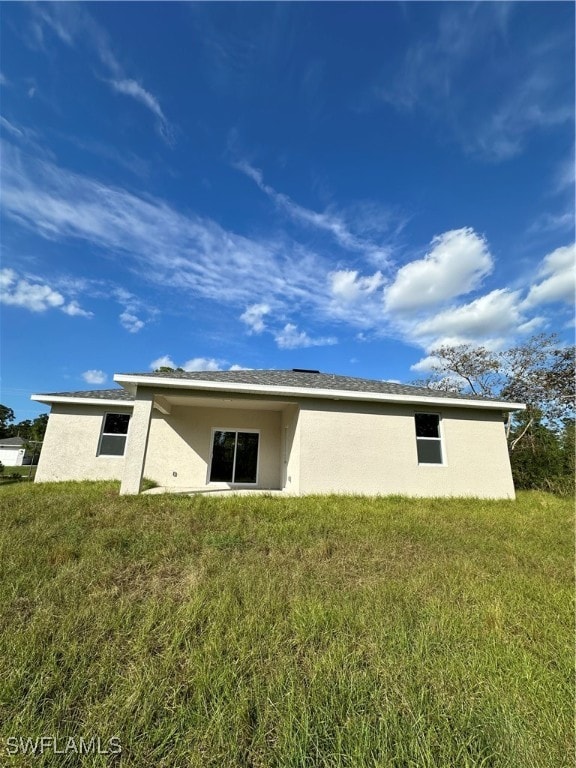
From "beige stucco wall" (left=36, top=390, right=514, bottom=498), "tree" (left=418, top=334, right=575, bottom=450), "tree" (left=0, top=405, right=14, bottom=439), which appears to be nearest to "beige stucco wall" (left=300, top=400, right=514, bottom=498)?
"beige stucco wall" (left=36, top=390, right=514, bottom=498)

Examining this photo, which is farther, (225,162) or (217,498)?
(225,162)

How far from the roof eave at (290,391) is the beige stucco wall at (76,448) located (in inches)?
Result: 175

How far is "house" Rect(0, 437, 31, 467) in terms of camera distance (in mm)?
41156

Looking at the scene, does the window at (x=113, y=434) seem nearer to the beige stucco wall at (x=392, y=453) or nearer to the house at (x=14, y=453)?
the beige stucco wall at (x=392, y=453)

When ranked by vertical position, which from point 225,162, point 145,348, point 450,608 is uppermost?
point 225,162

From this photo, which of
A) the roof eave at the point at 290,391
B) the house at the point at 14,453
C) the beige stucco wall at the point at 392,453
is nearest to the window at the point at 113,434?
the roof eave at the point at 290,391

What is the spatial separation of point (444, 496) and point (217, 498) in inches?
266

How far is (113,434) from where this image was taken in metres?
13.3

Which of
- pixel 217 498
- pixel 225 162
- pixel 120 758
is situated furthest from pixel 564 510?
pixel 225 162

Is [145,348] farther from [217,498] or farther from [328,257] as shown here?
[217,498]

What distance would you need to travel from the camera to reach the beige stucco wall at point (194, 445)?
12.4m

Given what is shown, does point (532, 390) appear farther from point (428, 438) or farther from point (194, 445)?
point (194, 445)

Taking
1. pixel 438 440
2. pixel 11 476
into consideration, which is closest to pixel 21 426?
pixel 11 476

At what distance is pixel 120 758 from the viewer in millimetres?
1857
